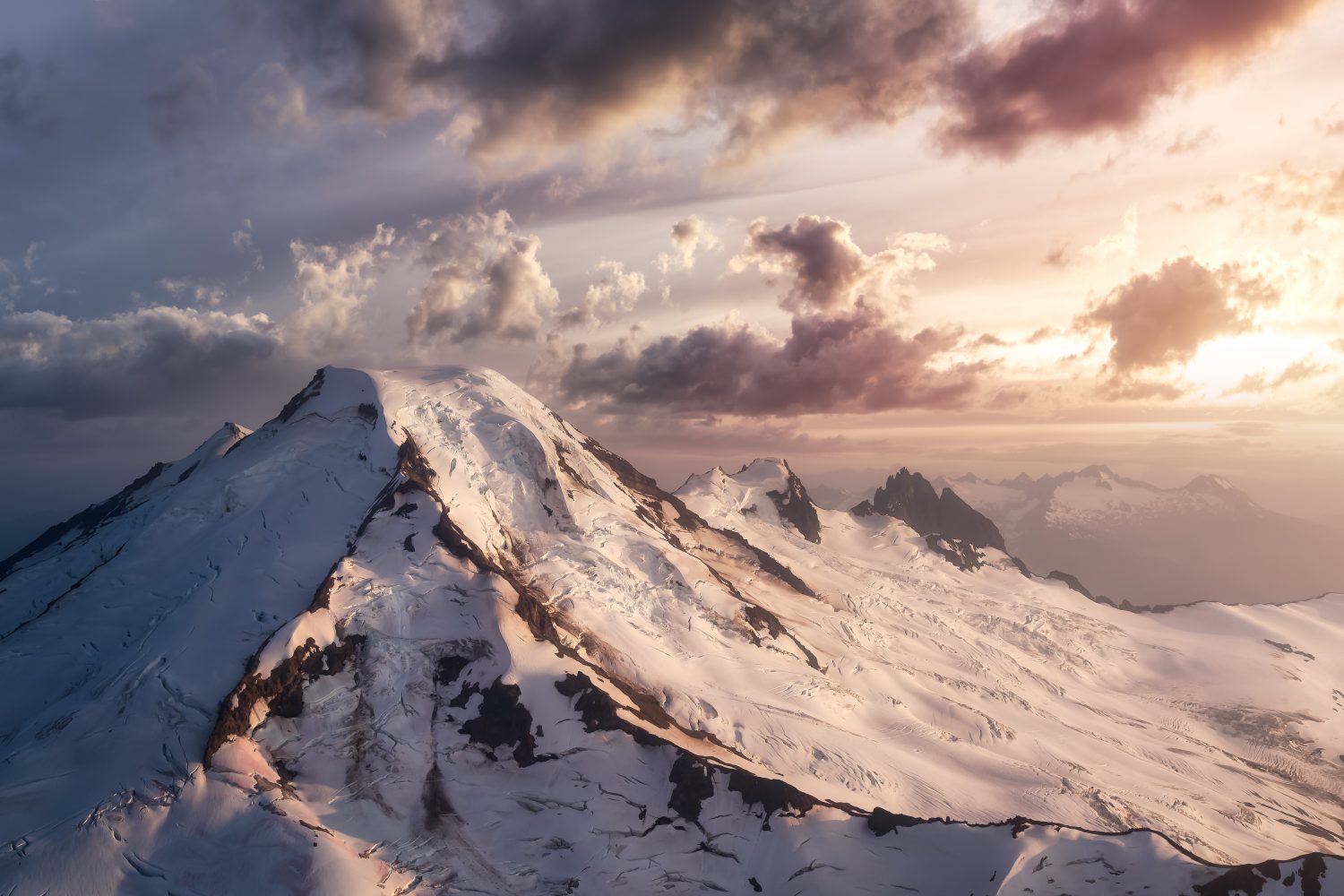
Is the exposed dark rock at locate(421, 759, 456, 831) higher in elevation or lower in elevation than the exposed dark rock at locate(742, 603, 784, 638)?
higher

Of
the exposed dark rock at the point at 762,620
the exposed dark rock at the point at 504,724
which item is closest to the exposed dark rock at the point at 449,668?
the exposed dark rock at the point at 504,724

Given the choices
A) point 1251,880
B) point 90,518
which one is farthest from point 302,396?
point 1251,880

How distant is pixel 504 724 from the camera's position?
87.1m

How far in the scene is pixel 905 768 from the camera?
110438 mm

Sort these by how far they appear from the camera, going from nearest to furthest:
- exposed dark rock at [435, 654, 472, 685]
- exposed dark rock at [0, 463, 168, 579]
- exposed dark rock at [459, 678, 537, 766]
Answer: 1. exposed dark rock at [459, 678, 537, 766]
2. exposed dark rock at [435, 654, 472, 685]
3. exposed dark rock at [0, 463, 168, 579]

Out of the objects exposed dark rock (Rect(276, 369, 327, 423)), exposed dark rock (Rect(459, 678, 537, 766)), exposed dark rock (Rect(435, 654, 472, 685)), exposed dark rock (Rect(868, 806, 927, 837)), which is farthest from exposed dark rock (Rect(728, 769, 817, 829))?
exposed dark rock (Rect(276, 369, 327, 423))

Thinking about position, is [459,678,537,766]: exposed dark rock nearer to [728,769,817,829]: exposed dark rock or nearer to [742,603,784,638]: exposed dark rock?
[728,769,817,829]: exposed dark rock

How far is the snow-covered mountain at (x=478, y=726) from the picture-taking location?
68.6m

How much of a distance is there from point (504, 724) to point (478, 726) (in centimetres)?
306

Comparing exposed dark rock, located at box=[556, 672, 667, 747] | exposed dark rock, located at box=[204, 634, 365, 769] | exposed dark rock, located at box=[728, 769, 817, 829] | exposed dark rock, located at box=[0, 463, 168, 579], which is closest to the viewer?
exposed dark rock, located at box=[204, 634, 365, 769]

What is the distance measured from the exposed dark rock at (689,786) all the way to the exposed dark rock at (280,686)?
42.2m

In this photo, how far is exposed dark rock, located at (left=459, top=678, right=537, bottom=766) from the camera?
85188 millimetres

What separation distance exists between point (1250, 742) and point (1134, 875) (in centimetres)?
16461

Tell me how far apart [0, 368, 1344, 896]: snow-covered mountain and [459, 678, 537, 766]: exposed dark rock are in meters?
0.35
